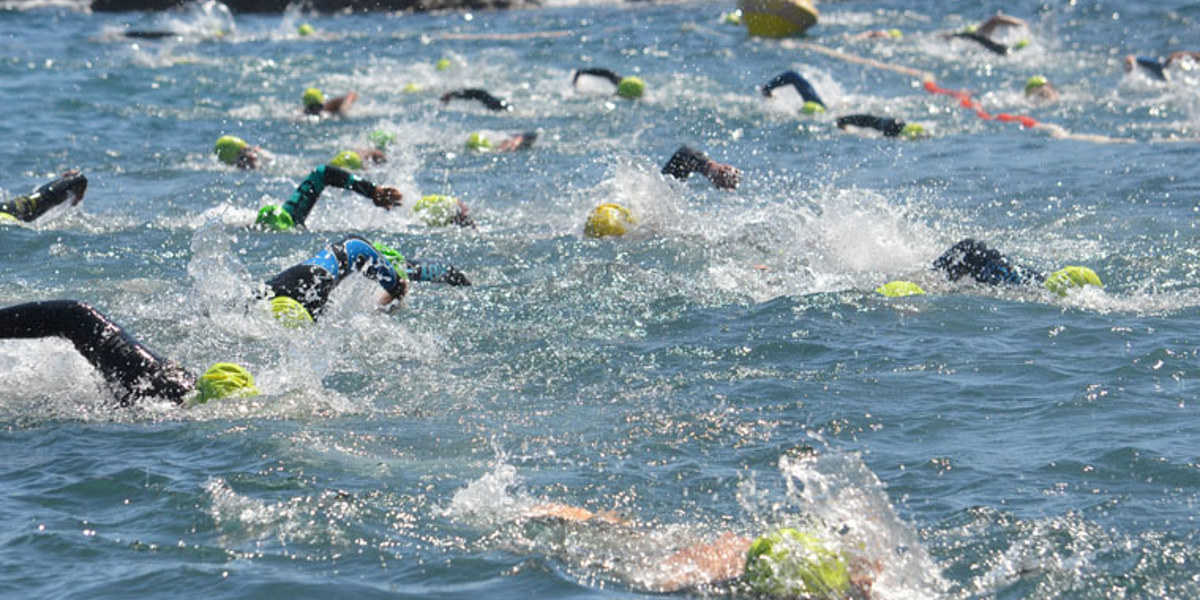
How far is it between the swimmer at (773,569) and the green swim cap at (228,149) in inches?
454

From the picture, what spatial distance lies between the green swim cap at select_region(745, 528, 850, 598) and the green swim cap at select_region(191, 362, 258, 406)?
3512 millimetres

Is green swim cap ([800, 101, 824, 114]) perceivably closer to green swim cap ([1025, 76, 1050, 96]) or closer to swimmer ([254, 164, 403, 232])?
green swim cap ([1025, 76, 1050, 96])

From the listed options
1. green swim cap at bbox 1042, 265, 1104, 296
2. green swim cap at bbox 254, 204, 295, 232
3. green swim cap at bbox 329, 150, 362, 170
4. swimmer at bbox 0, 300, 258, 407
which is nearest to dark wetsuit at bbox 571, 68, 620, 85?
green swim cap at bbox 329, 150, 362, 170

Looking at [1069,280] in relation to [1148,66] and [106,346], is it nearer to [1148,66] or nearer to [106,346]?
[106,346]

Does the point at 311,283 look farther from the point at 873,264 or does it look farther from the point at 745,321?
the point at 873,264

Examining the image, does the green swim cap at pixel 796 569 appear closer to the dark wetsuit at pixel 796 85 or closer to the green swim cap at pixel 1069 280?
the green swim cap at pixel 1069 280

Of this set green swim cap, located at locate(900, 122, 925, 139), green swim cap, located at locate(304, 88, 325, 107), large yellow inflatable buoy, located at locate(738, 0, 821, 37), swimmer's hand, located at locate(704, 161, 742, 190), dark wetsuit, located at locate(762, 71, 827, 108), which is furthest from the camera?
large yellow inflatable buoy, located at locate(738, 0, 821, 37)

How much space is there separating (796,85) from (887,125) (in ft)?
7.17

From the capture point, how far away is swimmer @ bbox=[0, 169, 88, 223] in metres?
12.5

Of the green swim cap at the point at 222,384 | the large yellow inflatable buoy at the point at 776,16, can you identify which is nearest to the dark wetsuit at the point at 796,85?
the large yellow inflatable buoy at the point at 776,16

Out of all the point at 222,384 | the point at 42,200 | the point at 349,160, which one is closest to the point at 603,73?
the point at 349,160

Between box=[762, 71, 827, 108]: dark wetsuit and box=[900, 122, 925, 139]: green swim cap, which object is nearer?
box=[900, 122, 925, 139]: green swim cap

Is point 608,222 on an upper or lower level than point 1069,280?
lower

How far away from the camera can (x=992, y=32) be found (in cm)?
2719
